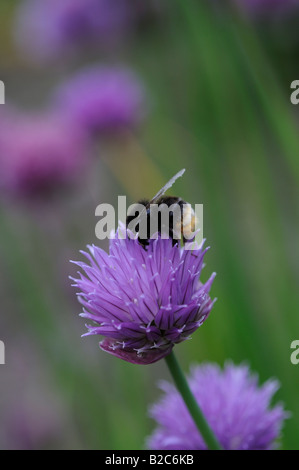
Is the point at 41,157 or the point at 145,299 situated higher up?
the point at 41,157

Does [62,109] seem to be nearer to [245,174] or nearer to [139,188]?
[139,188]

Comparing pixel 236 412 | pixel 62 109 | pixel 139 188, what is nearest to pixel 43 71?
pixel 62 109
